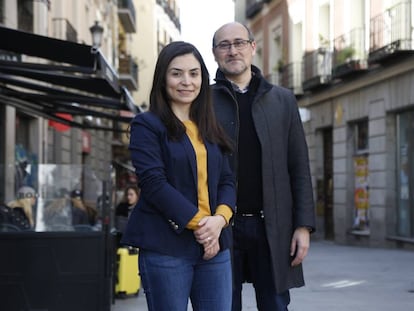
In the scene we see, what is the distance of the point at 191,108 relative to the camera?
3428 mm

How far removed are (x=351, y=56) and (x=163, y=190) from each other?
17.9m

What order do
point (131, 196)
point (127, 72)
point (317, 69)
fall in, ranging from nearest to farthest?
point (131, 196) < point (317, 69) < point (127, 72)

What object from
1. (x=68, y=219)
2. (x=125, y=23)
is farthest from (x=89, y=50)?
A: (x=125, y=23)

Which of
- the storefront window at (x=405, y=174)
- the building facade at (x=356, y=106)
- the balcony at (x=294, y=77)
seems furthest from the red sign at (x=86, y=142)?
the storefront window at (x=405, y=174)

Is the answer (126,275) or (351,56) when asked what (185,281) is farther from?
(351,56)

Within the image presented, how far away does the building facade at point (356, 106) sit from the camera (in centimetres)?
1756

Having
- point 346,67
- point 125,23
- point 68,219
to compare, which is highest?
point 125,23

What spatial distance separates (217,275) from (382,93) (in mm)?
15987

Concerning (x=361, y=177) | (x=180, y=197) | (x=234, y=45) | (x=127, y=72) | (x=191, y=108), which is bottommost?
(x=180, y=197)

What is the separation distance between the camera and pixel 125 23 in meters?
43.5

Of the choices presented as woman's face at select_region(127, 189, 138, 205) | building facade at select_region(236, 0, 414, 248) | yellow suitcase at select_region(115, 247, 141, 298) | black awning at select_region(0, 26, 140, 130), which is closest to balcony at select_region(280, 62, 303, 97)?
building facade at select_region(236, 0, 414, 248)

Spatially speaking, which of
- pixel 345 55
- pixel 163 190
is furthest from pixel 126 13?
pixel 163 190

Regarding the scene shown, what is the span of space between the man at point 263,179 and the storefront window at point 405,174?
1382 centimetres

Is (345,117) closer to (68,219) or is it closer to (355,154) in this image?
(355,154)
